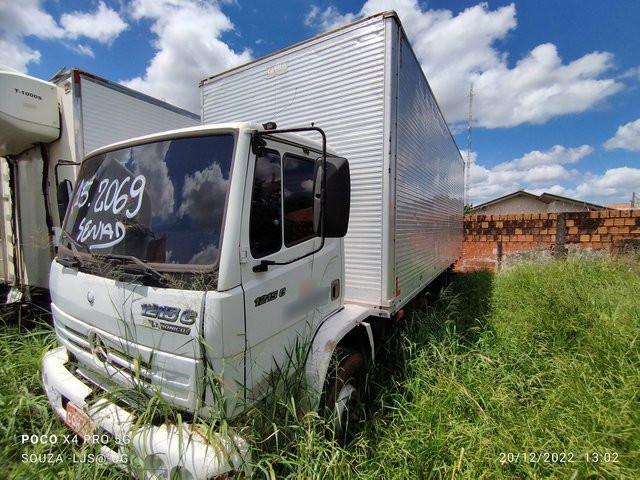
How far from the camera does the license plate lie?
1.70 metres

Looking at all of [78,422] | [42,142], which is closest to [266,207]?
[78,422]

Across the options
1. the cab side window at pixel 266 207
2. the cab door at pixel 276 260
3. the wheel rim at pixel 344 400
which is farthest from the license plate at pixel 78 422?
the wheel rim at pixel 344 400

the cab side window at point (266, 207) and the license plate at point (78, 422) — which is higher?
the cab side window at point (266, 207)

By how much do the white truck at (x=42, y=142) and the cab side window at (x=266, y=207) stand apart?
2957 mm

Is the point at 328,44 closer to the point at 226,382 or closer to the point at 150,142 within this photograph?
the point at 150,142

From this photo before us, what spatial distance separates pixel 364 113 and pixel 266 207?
4.86 ft

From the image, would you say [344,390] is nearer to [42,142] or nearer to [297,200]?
[297,200]

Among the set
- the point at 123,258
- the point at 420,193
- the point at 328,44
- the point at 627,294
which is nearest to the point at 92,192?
the point at 123,258

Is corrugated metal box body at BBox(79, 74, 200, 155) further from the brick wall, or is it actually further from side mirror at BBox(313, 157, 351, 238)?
the brick wall

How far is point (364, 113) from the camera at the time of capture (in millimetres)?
2805

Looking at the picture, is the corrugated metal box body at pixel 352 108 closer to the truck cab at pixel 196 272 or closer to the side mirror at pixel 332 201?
the truck cab at pixel 196 272

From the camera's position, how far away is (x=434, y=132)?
15.6 feet

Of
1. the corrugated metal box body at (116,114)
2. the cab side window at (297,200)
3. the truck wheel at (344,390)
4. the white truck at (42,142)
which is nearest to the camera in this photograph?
the cab side window at (297,200)

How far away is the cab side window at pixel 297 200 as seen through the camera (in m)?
2.04
